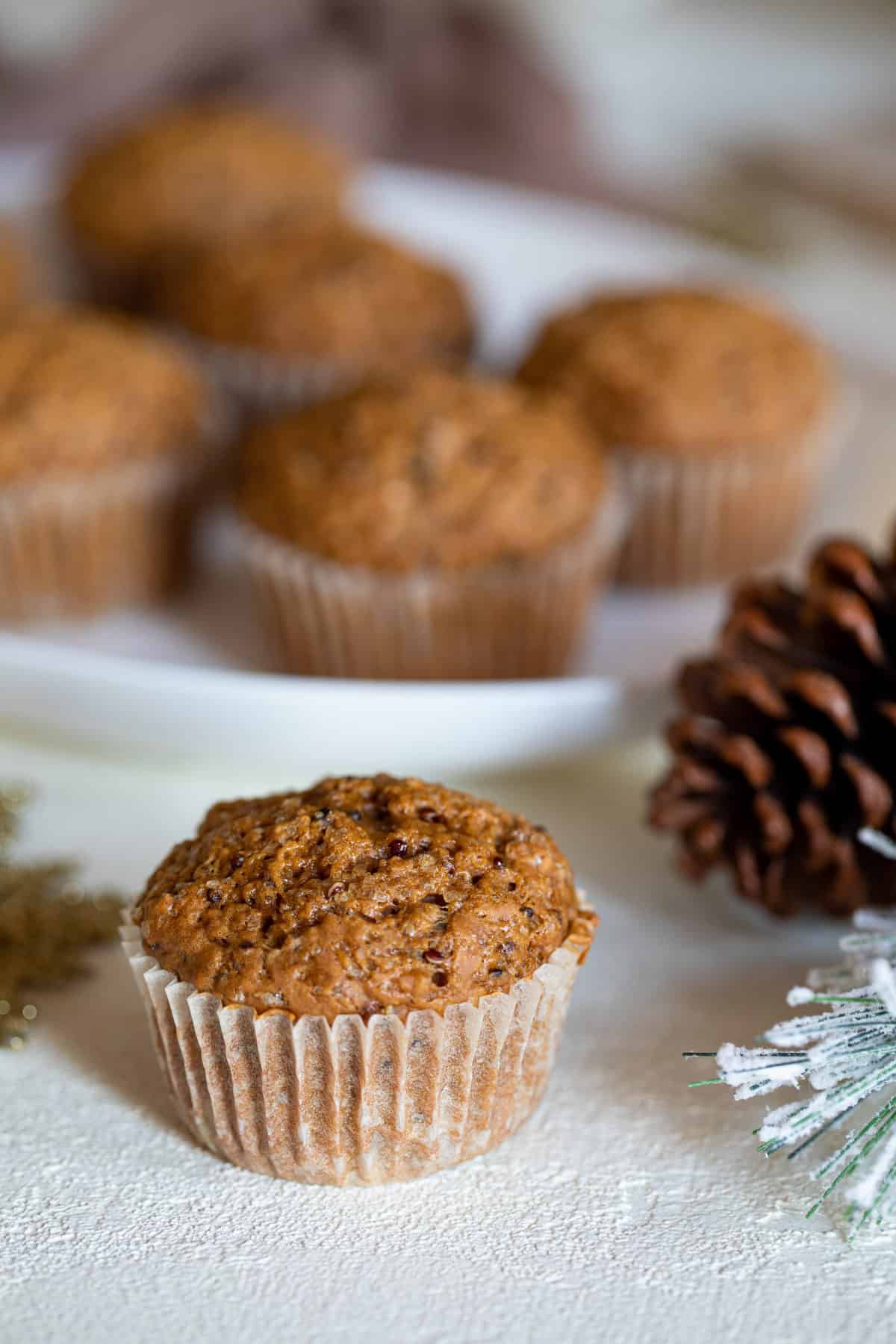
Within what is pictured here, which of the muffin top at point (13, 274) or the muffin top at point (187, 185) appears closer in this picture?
the muffin top at point (13, 274)

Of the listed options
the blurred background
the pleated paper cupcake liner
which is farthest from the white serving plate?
the blurred background

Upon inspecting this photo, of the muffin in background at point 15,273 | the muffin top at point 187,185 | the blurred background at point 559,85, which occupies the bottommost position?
the blurred background at point 559,85

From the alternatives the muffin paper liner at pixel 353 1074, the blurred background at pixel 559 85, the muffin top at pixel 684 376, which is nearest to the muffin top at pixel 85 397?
the muffin top at pixel 684 376

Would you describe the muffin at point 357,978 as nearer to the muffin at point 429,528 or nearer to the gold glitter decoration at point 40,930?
the gold glitter decoration at point 40,930

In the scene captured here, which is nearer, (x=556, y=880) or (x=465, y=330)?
(x=556, y=880)

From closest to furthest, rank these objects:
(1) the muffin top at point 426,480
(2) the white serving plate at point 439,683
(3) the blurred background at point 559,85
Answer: (2) the white serving plate at point 439,683
(1) the muffin top at point 426,480
(3) the blurred background at point 559,85

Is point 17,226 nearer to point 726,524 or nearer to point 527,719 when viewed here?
point 726,524

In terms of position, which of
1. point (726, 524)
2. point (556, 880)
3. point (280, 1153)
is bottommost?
point (726, 524)

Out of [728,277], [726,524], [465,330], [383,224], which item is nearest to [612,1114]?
[726,524]

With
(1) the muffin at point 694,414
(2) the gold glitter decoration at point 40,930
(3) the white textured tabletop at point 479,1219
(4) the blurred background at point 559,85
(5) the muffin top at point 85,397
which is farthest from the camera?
(4) the blurred background at point 559,85
